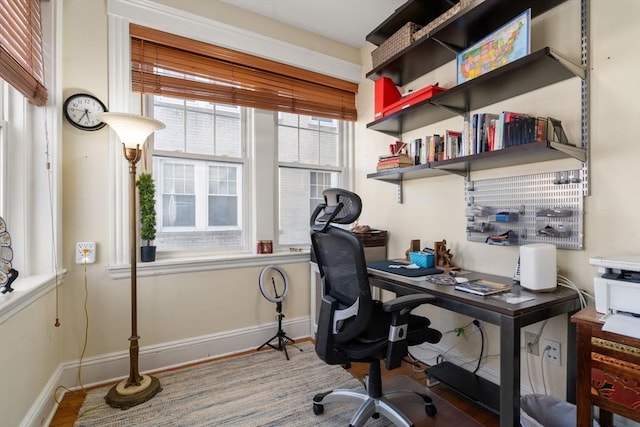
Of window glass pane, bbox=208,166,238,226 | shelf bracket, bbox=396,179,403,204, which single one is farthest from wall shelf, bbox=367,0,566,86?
window glass pane, bbox=208,166,238,226

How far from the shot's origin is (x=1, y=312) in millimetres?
1177

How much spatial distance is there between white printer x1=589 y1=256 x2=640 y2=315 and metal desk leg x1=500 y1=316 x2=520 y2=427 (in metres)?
0.33

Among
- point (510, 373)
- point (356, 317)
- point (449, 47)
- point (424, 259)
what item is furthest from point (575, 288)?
point (449, 47)

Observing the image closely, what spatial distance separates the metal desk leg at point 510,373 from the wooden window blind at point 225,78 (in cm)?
226

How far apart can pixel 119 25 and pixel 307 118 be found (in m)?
1.55

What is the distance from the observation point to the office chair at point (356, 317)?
135cm

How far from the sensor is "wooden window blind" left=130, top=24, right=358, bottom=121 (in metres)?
2.12

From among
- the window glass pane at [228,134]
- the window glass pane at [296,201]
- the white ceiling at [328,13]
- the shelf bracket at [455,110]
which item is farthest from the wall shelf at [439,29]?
the window glass pane at [228,134]

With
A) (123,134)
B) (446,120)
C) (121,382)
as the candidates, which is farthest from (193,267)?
(446,120)

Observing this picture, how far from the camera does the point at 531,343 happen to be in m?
1.70

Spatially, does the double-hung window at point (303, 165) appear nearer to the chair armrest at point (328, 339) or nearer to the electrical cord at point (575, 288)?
the chair armrest at point (328, 339)

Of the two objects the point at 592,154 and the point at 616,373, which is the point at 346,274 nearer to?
the point at 616,373

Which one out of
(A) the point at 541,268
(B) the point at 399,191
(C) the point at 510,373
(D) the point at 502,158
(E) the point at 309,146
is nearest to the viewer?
(C) the point at 510,373

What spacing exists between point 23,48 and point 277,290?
2198 millimetres
